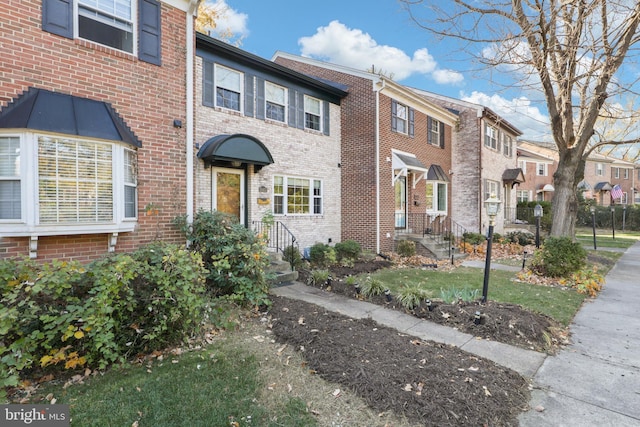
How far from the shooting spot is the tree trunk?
1053cm

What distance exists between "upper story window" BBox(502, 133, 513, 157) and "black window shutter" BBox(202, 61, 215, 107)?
56.8 feet

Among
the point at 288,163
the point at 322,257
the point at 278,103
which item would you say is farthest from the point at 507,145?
the point at 322,257

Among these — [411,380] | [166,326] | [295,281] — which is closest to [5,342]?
[166,326]

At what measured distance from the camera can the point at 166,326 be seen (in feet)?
12.9

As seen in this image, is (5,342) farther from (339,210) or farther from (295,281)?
(339,210)

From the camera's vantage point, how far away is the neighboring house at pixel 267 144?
8289mm

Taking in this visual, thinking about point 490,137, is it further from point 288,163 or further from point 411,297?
point 411,297

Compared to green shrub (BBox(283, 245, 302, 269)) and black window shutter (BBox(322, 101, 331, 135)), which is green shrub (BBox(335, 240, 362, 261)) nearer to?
green shrub (BBox(283, 245, 302, 269))

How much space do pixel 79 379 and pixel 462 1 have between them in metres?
9.46

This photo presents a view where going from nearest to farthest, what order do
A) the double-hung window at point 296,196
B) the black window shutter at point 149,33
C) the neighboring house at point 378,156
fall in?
the black window shutter at point 149,33 < the double-hung window at point 296,196 < the neighboring house at point 378,156

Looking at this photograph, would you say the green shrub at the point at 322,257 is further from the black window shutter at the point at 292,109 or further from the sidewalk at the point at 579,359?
the black window shutter at the point at 292,109

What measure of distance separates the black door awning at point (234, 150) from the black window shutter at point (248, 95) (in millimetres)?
1197

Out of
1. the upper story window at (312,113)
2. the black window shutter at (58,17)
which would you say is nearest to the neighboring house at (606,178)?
the upper story window at (312,113)
